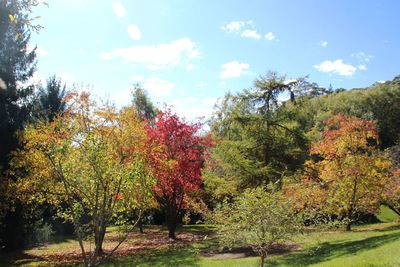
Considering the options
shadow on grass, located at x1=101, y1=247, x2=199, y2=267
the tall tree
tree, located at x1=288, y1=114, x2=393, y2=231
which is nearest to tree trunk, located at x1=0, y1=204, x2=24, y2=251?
the tall tree

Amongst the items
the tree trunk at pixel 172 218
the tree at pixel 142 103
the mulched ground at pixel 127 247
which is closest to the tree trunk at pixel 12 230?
the mulched ground at pixel 127 247

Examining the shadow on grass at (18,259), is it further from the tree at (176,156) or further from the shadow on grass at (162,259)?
the tree at (176,156)

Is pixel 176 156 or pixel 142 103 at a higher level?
pixel 142 103

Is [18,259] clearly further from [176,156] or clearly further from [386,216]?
[386,216]

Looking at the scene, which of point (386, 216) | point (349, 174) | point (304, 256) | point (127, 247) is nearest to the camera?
point (304, 256)

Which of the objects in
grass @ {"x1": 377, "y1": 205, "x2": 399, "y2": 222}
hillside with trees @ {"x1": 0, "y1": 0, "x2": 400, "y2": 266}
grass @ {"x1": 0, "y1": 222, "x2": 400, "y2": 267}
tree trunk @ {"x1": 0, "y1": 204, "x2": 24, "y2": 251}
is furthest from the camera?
grass @ {"x1": 377, "y1": 205, "x2": 399, "y2": 222}

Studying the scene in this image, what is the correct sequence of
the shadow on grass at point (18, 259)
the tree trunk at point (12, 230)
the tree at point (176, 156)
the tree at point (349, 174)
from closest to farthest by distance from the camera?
1. the shadow on grass at point (18, 259)
2. the tree at point (349, 174)
3. the tree trunk at point (12, 230)
4. the tree at point (176, 156)

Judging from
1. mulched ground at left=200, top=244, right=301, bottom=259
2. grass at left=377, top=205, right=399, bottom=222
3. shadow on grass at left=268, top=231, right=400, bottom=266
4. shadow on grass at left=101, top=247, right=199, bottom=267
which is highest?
shadow on grass at left=268, top=231, right=400, bottom=266

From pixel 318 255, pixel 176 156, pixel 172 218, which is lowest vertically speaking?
pixel 318 255

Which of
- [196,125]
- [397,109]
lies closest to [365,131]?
[196,125]

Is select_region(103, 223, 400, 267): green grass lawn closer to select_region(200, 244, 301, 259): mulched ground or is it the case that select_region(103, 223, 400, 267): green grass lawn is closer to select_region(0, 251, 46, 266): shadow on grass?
select_region(200, 244, 301, 259): mulched ground

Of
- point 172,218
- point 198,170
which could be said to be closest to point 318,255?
point 198,170

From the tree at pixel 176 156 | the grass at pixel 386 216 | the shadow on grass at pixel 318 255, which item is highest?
the tree at pixel 176 156

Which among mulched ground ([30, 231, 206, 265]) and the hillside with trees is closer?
the hillside with trees
